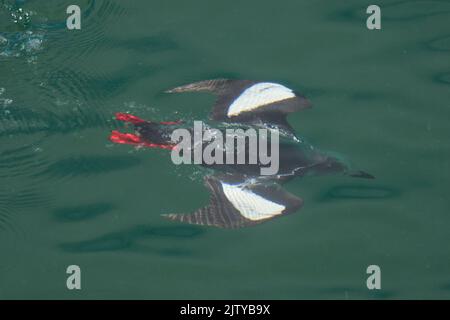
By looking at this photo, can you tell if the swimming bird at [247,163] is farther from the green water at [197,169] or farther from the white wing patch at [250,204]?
the green water at [197,169]

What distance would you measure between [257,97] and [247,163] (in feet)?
3.40

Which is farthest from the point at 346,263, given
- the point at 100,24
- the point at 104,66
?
the point at 100,24

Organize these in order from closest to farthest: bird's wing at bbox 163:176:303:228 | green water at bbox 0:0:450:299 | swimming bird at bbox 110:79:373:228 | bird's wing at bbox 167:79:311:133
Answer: bird's wing at bbox 163:176:303:228
swimming bird at bbox 110:79:373:228
green water at bbox 0:0:450:299
bird's wing at bbox 167:79:311:133

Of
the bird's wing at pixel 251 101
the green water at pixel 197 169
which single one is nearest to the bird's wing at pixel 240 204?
the green water at pixel 197 169

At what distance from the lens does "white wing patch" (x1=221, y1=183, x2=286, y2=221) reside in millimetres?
6406

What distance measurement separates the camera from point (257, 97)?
7277 mm

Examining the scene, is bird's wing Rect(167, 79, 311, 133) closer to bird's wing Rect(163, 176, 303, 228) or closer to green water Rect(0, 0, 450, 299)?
green water Rect(0, 0, 450, 299)

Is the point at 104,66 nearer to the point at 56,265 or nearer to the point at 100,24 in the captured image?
the point at 100,24

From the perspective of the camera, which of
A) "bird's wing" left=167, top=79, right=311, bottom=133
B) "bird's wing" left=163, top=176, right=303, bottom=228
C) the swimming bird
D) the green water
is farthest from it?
"bird's wing" left=167, top=79, right=311, bottom=133

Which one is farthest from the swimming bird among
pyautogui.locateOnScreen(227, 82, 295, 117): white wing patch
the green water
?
the green water

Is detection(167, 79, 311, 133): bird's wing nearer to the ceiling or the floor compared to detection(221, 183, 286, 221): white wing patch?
nearer to the ceiling

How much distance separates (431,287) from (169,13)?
512 cm

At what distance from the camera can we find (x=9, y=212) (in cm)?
707

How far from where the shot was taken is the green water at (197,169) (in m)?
6.85
